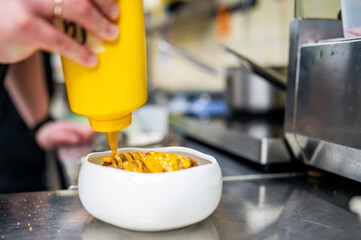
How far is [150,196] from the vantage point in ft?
1.19

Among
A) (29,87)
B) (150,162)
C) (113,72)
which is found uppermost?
(113,72)

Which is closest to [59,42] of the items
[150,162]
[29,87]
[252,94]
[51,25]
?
[51,25]

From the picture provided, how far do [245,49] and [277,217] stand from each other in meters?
1.51

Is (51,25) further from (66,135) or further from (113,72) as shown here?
(66,135)

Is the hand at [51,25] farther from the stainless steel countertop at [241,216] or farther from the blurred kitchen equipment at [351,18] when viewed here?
the blurred kitchen equipment at [351,18]

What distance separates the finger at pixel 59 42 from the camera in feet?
1.28

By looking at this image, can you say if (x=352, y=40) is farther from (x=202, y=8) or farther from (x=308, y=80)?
(x=202, y=8)

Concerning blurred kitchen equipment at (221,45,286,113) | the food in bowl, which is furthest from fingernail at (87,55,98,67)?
blurred kitchen equipment at (221,45,286,113)

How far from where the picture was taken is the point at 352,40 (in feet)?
1.59

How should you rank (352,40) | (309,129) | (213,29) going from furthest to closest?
(213,29)
(309,129)
(352,40)

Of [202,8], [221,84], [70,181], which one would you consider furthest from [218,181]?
[202,8]

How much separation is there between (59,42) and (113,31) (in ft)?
0.22

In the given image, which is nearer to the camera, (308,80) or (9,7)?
(9,7)

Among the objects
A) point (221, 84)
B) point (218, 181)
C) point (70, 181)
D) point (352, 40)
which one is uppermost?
point (352, 40)
